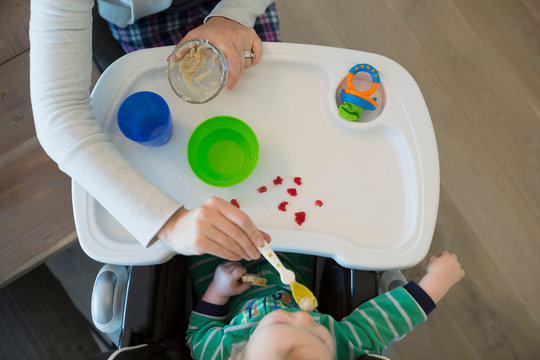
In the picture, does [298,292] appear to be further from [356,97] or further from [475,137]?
[475,137]

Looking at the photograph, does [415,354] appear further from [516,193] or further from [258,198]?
[258,198]

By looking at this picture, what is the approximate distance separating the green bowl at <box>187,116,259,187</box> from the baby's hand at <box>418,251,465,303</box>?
17.8 inches

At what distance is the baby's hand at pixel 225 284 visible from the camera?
0.79 metres

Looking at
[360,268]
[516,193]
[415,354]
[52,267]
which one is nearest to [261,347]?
[360,268]

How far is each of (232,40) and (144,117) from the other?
0.74 feet

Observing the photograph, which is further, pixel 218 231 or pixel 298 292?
pixel 298 292

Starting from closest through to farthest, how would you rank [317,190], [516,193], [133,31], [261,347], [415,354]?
1. [261,347]
2. [317,190]
3. [133,31]
4. [415,354]
5. [516,193]

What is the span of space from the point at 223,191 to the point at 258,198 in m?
0.07

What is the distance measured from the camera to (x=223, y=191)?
73 cm

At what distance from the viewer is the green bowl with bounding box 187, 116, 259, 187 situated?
0.72 metres

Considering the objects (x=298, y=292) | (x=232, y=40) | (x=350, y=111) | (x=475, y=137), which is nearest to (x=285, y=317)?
(x=298, y=292)

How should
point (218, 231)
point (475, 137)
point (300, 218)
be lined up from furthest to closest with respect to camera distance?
point (475, 137), point (300, 218), point (218, 231)

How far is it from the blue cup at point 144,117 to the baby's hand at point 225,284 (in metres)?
0.29

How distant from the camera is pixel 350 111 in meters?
0.76
